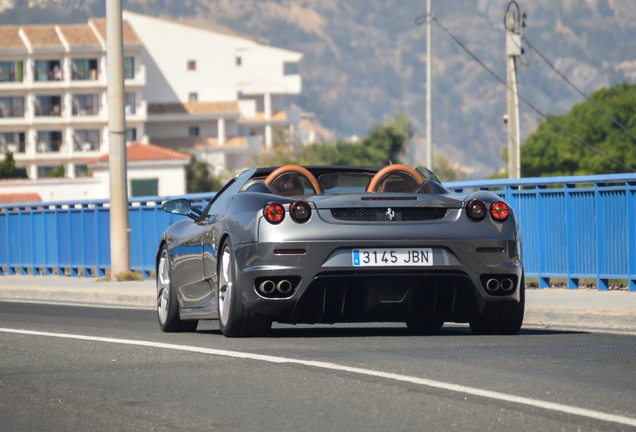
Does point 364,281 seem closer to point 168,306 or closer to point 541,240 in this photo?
point 168,306

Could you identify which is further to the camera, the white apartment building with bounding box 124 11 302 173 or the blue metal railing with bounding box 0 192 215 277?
the white apartment building with bounding box 124 11 302 173

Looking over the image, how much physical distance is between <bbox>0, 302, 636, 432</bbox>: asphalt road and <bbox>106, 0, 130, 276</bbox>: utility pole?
9.69 metres

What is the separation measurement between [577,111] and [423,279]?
101448 millimetres

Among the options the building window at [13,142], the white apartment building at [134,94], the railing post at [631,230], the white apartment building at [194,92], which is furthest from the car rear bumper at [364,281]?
the white apartment building at [194,92]

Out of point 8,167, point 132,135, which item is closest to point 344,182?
point 8,167

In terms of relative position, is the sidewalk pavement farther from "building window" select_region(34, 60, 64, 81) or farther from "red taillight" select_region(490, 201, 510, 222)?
"building window" select_region(34, 60, 64, 81)

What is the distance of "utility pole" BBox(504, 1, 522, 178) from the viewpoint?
113ft

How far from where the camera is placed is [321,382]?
6145 mm

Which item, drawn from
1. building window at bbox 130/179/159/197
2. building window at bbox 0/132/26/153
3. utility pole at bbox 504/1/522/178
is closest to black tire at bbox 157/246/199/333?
utility pole at bbox 504/1/522/178

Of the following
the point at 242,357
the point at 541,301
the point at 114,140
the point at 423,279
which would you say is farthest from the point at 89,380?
the point at 114,140

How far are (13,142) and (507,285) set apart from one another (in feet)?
330

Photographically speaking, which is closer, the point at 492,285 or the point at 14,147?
the point at 492,285

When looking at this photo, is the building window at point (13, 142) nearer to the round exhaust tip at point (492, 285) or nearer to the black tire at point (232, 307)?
the black tire at point (232, 307)

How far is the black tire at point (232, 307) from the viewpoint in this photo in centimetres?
796
